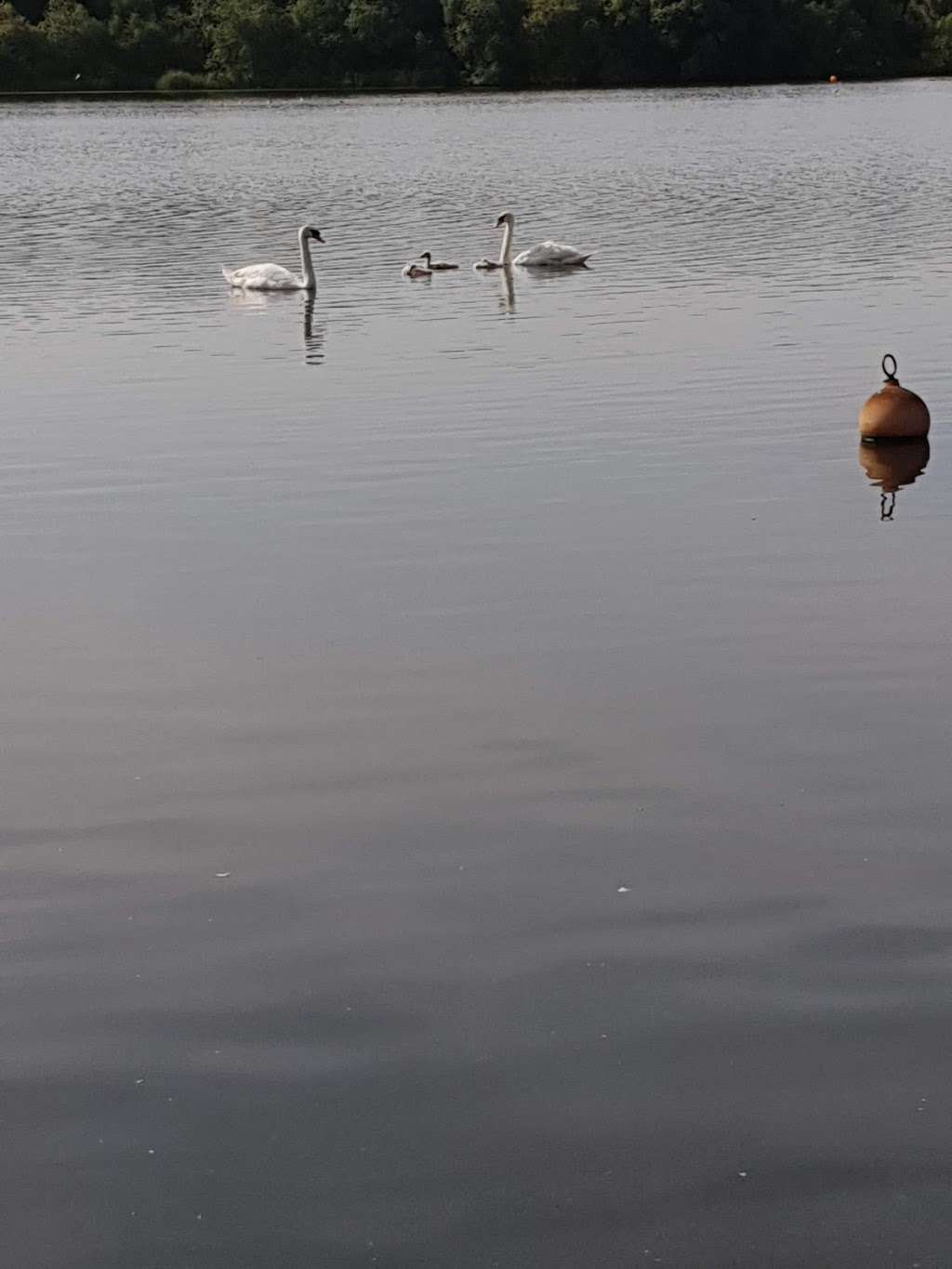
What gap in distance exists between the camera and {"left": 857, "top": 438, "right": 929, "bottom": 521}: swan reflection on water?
14.3 metres

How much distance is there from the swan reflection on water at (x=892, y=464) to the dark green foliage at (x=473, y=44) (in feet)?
320

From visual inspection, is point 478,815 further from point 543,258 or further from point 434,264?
point 543,258

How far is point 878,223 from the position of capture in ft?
115

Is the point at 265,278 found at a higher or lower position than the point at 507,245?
lower

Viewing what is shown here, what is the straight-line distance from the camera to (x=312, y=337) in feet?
78.8

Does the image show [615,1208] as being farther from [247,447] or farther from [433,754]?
[247,447]

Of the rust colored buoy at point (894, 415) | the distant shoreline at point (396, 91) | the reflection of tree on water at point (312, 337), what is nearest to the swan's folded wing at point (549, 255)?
the reflection of tree on water at point (312, 337)

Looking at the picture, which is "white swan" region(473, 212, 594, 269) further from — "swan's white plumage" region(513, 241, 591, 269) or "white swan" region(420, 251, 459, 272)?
"white swan" region(420, 251, 459, 272)

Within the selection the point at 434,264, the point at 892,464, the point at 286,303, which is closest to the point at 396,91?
the point at 434,264

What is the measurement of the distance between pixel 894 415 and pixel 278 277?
13944 millimetres

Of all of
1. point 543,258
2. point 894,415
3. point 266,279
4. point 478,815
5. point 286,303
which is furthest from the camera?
point 543,258

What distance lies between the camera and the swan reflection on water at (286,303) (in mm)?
24469

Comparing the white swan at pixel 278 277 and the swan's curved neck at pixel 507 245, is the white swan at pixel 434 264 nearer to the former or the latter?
the swan's curved neck at pixel 507 245

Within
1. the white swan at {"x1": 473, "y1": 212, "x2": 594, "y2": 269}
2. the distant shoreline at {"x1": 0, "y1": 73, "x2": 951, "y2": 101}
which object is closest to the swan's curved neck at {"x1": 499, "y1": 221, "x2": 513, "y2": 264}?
the white swan at {"x1": 473, "y1": 212, "x2": 594, "y2": 269}
